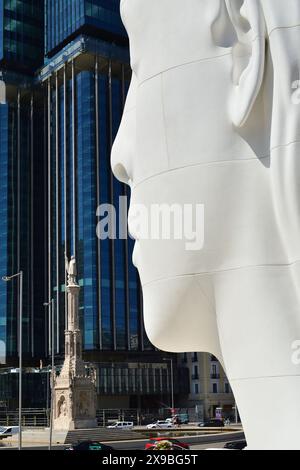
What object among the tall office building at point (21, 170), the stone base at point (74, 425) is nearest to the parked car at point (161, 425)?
the stone base at point (74, 425)

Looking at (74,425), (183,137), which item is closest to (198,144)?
(183,137)

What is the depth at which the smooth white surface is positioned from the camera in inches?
260

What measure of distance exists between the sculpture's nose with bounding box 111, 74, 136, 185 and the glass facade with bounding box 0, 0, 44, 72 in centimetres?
7955

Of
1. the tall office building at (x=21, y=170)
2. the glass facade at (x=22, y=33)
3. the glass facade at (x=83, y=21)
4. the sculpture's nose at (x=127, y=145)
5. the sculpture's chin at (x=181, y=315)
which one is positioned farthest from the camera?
the glass facade at (x=22, y=33)

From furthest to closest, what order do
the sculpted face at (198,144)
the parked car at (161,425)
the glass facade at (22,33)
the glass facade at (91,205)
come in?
the glass facade at (22,33)
the glass facade at (91,205)
the parked car at (161,425)
the sculpted face at (198,144)

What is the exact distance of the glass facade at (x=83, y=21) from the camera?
264 ft

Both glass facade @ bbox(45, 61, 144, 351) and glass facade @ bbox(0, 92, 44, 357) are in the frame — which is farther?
glass facade @ bbox(0, 92, 44, 357)

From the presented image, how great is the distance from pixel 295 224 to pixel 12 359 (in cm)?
7477

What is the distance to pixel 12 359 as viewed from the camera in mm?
78250

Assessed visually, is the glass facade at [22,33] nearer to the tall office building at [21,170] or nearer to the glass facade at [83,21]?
the tall office building at [21,170]

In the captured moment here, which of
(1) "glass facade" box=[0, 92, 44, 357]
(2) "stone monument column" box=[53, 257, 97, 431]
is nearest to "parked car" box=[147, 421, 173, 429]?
(2) "stone monument column" box=[53, 257, 97, 431]

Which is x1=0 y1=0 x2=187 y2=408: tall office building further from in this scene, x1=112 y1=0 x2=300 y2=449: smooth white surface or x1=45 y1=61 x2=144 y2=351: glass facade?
x1=112 y1=0 x2=300 y2=449: smooth white surface

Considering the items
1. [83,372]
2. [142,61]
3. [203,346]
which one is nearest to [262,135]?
[142,61]

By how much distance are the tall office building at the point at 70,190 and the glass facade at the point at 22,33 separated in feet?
0.50
